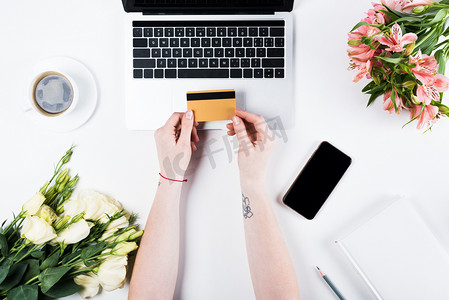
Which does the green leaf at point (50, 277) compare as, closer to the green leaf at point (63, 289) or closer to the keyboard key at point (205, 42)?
the green leaf at point (63, 289)

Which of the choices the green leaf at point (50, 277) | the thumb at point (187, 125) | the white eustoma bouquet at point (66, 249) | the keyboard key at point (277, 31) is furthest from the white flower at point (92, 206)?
the keyboard key at point (277, 31)

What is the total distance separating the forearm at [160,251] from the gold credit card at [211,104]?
0.57 feet

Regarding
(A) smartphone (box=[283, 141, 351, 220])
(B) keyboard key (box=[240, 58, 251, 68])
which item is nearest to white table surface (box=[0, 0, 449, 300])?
(A) smartphone (box=[283, 141, 351, 220])

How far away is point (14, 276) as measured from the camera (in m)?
0.66

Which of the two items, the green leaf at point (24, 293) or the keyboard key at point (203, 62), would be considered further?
the keyboard key at point (203, 62)

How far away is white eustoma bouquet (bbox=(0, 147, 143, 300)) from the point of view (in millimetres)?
643

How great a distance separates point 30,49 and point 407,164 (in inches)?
37.7

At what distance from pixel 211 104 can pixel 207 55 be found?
4.7 inches

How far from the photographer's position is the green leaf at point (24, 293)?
2.09 ft

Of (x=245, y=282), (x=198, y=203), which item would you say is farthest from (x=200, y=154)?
(x=245, y=282)

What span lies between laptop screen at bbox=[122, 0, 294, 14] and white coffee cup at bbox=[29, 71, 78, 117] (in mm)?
226

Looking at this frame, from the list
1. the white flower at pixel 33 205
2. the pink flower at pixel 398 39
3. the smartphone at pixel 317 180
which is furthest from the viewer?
the smartphone at pixel 317 180

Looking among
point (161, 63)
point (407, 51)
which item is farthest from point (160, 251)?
point (407, 51)

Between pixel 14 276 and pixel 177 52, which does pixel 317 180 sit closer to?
pixel 177 52
